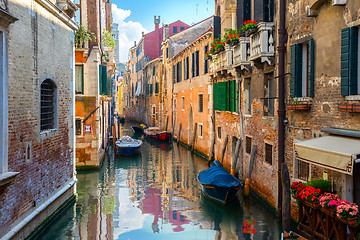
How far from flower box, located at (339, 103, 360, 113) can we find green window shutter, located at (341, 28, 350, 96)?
0.19 meters

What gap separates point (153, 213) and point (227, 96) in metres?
6.30

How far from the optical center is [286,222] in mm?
7434

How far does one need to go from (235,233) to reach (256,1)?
6025mm

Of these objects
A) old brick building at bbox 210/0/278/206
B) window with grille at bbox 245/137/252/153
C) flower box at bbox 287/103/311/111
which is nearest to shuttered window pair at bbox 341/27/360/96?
flower box at bbox 287/103/311/111

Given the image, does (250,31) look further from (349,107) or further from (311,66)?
(349,107)

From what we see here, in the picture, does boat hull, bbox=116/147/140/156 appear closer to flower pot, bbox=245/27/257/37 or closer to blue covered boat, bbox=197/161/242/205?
blue covered boat, bbox=197/161/242/205

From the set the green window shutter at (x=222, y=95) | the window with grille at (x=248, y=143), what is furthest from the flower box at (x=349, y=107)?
the green window shutter at (x=222, y=95)

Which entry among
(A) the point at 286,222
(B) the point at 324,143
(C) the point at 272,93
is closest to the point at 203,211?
(A) the point at 286,222

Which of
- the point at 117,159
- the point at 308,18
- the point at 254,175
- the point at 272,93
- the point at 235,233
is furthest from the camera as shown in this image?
the point at 117,159

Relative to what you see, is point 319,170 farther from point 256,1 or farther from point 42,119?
point 42,119

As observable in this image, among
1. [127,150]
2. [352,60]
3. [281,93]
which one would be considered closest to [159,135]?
[127,150]

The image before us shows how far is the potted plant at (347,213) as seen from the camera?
5062 mm

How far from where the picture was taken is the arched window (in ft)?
27.0

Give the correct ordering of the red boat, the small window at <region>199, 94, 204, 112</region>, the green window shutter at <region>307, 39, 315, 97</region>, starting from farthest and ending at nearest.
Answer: the red boat, the small window at <region>199, 94, 204, 112</region>, the green window shutter at <region>307, 39, 315, 97</region>
